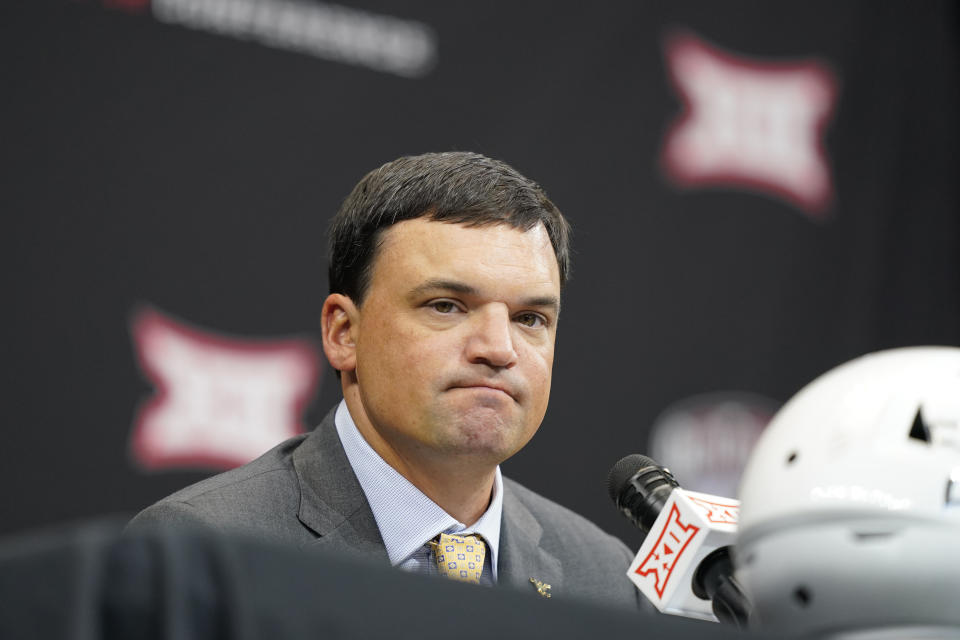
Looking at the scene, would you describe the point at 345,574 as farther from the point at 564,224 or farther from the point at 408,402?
the point at 564,224

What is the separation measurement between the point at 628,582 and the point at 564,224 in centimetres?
71

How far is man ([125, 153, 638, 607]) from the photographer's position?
5.75 ft

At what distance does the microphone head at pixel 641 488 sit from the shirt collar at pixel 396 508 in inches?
14.5

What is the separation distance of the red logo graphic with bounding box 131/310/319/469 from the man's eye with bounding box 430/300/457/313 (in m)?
0.97

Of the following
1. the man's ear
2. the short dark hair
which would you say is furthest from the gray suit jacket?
the short dark hair

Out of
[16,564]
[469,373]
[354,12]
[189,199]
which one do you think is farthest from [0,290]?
[16,564]

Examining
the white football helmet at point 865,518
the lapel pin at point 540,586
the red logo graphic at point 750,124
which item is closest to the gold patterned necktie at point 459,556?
the lapel pin at point 540,586

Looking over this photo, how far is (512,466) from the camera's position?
2.93 metres

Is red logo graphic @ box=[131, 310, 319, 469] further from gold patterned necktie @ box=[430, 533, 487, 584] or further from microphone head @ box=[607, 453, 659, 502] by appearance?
microphone head @ box=[607, 453, 659, 502]

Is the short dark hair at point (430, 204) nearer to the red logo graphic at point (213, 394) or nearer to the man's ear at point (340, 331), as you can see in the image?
the man's ear at point (340, 331)

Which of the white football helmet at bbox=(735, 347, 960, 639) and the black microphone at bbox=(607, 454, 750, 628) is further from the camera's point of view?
the black microphone at bbox=(607, 454, 750, 628)

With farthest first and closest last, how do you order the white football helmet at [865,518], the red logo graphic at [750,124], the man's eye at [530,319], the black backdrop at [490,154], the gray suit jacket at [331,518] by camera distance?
the red logo graphic at [750,124], the black backdrop at [490,154], the man's eye at [530,319], the gray suit jacket at [331,518], the white football helmet at [865,518]

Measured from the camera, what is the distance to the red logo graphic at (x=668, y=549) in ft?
4.46

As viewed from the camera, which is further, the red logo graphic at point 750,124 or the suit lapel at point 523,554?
the red logo graphic at point 750,124
